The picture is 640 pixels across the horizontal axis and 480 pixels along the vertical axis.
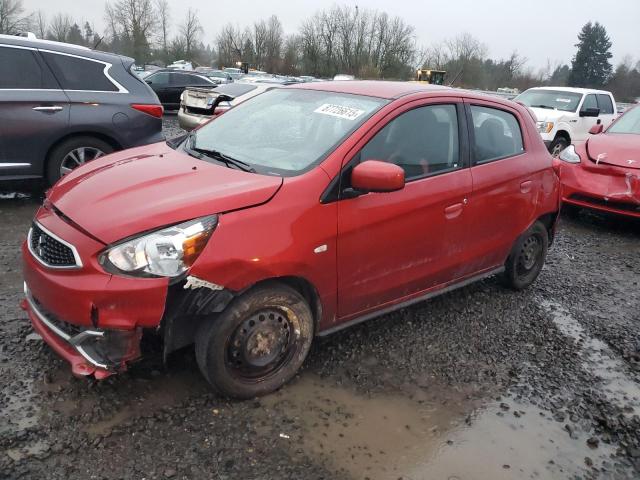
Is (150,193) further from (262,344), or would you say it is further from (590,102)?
(590,102)

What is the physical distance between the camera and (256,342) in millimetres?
2811

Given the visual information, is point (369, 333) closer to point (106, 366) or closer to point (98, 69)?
point (106, 366)

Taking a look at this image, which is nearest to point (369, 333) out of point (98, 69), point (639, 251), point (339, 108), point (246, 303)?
point (246, 303)

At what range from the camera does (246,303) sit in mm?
2678

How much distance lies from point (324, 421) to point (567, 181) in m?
5.49

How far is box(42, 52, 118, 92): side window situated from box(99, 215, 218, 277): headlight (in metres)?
4.22

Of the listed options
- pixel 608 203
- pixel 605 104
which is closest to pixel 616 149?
pixel 608 203

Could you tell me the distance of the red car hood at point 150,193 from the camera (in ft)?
8.36

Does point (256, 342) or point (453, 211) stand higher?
point (453, 211)

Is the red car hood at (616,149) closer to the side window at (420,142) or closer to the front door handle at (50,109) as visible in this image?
the side window at (420,142)

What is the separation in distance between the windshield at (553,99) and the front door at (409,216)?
9704 mm

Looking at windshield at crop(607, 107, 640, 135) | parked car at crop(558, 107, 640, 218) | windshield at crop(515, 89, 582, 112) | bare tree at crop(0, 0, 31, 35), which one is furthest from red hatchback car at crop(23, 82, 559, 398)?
bare tree at crop(0, 0, 31, 35)

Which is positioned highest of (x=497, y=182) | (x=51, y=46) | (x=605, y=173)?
(x=51, y=46)

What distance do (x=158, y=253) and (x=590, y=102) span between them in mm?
12733
